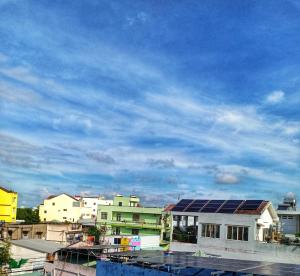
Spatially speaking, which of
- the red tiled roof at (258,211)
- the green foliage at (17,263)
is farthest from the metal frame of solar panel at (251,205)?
the green foliage at (17,263)

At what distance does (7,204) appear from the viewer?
234 feet

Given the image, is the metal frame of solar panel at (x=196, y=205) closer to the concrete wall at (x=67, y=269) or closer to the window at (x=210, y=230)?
the window at (x=210, y=230)

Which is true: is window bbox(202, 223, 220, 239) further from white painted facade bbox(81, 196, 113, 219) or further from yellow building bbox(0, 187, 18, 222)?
white painted facade bbox(81, 196, 113, 219)

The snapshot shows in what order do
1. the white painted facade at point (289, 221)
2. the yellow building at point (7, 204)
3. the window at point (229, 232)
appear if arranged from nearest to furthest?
the window at point (229, 232) < the white painted facade at point (289, 221) < the yellow building at point (7, 204)

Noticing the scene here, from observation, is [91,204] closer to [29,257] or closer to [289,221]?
[289,221]

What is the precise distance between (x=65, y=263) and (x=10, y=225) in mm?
29042

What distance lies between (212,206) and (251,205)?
435 centimetres

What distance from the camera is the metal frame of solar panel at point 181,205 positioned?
45622 mm

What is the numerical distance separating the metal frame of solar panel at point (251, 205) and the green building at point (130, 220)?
17.6 meters

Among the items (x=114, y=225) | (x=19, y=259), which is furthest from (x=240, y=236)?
(x=114, y=225)

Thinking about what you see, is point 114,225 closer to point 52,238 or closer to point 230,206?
point 52,238

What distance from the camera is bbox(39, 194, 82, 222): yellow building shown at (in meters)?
94.8

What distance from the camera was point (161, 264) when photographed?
2056 cm

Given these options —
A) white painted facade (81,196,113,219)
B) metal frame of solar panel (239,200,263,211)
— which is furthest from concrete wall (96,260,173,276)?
white painted facade (81,196,113,219)
